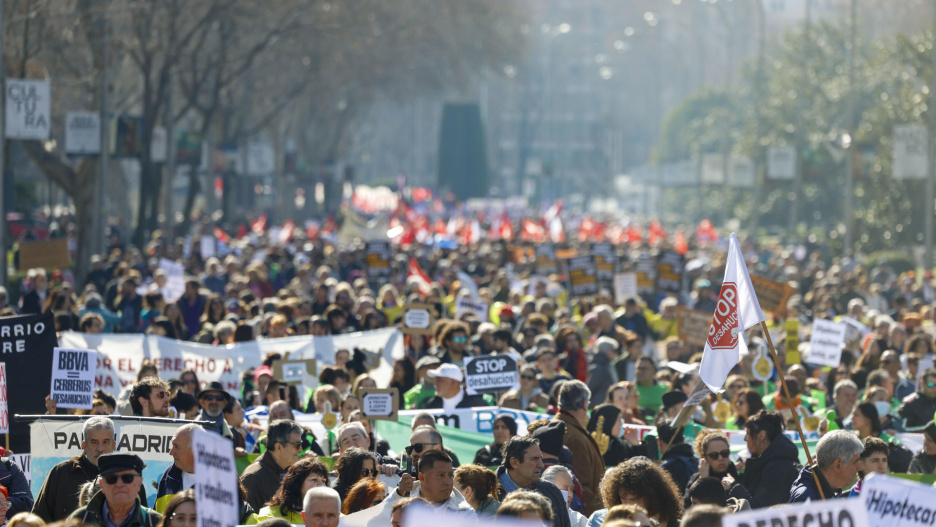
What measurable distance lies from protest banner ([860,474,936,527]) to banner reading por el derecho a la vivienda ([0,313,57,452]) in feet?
22.2

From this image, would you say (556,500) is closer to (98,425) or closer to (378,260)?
(98,425)

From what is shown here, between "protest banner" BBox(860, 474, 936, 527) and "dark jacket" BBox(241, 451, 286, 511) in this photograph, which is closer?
"protest banner" BBox(860, 474, 936, 527)

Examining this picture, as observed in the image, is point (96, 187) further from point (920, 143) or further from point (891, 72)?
point (891, 72)

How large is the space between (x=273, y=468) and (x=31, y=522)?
2680 mm

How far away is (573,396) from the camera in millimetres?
9836

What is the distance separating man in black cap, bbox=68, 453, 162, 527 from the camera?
7062 mm

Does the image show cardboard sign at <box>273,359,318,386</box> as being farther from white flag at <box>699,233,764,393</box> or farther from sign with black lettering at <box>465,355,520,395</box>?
white flag at <box>699,233,764,393</box>

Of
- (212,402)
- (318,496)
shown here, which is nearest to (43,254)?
(212,402)

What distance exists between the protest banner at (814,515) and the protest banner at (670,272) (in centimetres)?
1798

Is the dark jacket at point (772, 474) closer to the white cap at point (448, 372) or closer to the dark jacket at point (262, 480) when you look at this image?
the dark jacket at point (262, 480)

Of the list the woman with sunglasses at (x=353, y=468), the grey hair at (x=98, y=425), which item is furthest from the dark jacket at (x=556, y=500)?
the grey hair at (x=98, y=425)

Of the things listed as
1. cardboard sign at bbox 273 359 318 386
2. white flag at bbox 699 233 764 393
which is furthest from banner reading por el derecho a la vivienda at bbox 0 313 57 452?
white flag at bbox 699 233 764 393

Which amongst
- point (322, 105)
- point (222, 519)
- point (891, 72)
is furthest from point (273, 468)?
point (322, 105)

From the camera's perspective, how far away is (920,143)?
34.8 metres
